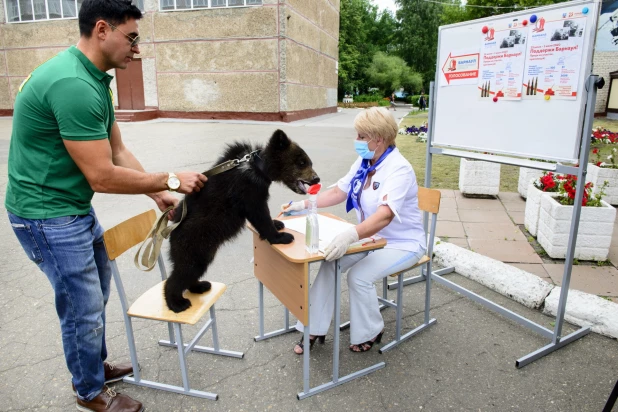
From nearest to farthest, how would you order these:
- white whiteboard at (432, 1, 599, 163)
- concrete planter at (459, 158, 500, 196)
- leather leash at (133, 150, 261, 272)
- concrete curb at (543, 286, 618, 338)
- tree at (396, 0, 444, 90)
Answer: leather leash at (133, 150, 261, 272) < white whiteboard at (432, 1, 599, 163) < concrete curb at (543, 286, 618, 338) < concrete planter at (459, 158, 500, 196) < tree at (396, 0, 444, 90)

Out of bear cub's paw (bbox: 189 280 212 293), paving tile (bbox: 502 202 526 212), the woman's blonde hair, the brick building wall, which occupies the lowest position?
paving tile (bbox: 502 202 526 212)

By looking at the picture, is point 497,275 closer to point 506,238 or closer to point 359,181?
point 506,238

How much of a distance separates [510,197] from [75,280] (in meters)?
6.92

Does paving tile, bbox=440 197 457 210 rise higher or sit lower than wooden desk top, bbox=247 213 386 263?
lower

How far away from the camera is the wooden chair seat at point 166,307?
101 inches

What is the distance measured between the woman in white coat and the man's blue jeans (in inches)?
55.0

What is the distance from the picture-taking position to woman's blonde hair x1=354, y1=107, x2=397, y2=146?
3.05 m

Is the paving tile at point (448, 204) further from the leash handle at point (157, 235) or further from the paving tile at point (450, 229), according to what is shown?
the leash handle at point (157, 235)

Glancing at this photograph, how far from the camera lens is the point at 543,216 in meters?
4.82

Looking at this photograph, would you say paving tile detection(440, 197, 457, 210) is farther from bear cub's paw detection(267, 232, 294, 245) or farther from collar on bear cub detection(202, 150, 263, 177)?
collar on bear cub detection(202, 150, 263, 177)

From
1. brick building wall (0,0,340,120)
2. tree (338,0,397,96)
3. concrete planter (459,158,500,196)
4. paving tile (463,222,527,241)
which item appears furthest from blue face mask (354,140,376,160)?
tree (338,0,397,96)

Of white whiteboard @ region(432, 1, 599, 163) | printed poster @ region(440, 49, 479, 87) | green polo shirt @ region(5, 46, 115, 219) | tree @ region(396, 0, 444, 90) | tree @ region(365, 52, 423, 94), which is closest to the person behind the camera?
green polo shirt @ region(5, 46, 115, 219)

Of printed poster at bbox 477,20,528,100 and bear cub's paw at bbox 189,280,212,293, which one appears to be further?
printed poster at bbox 477,20,528,100

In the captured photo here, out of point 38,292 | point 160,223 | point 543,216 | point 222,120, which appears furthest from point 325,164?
point 222,120
